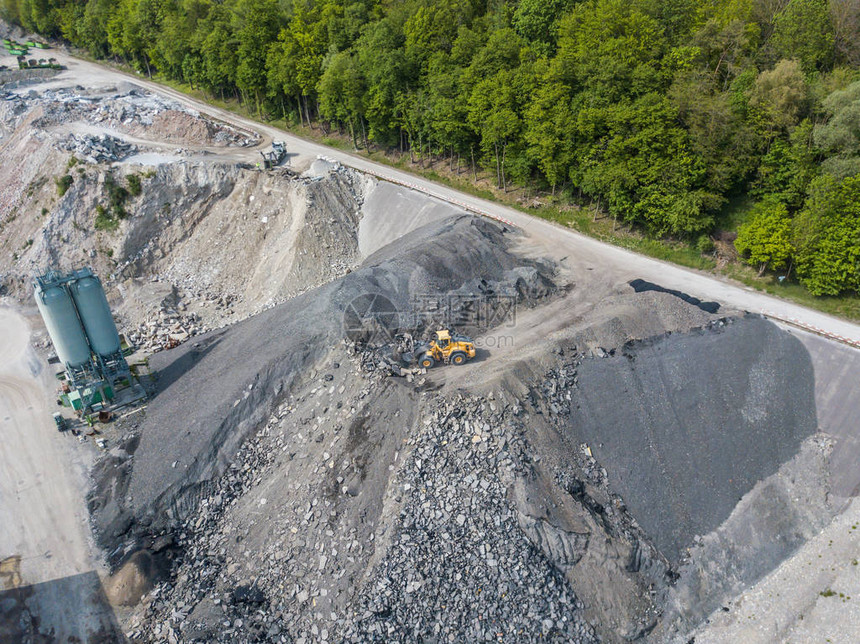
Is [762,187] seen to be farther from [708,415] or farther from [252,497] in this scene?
[252,497]

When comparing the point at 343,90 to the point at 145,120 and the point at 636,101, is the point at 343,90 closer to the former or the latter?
the point at 145,120

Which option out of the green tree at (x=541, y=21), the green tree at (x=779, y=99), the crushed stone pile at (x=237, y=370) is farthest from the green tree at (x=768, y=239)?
the green tree at (x=541, y=21)

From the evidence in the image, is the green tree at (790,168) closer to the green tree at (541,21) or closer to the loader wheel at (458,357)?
the green tree at (541,21)

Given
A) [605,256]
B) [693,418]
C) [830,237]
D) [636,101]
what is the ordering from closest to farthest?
[693,418] → [830,237] → [605,256] → [636,101]

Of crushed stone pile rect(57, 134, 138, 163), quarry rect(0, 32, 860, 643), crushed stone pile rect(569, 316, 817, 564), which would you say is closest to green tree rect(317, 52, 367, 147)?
crushed stone pile rect(57, 134, 138, 163)

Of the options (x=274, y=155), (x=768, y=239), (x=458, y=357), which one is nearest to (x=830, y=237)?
(x=768, y=239)

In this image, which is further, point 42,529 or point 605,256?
point 605,256
